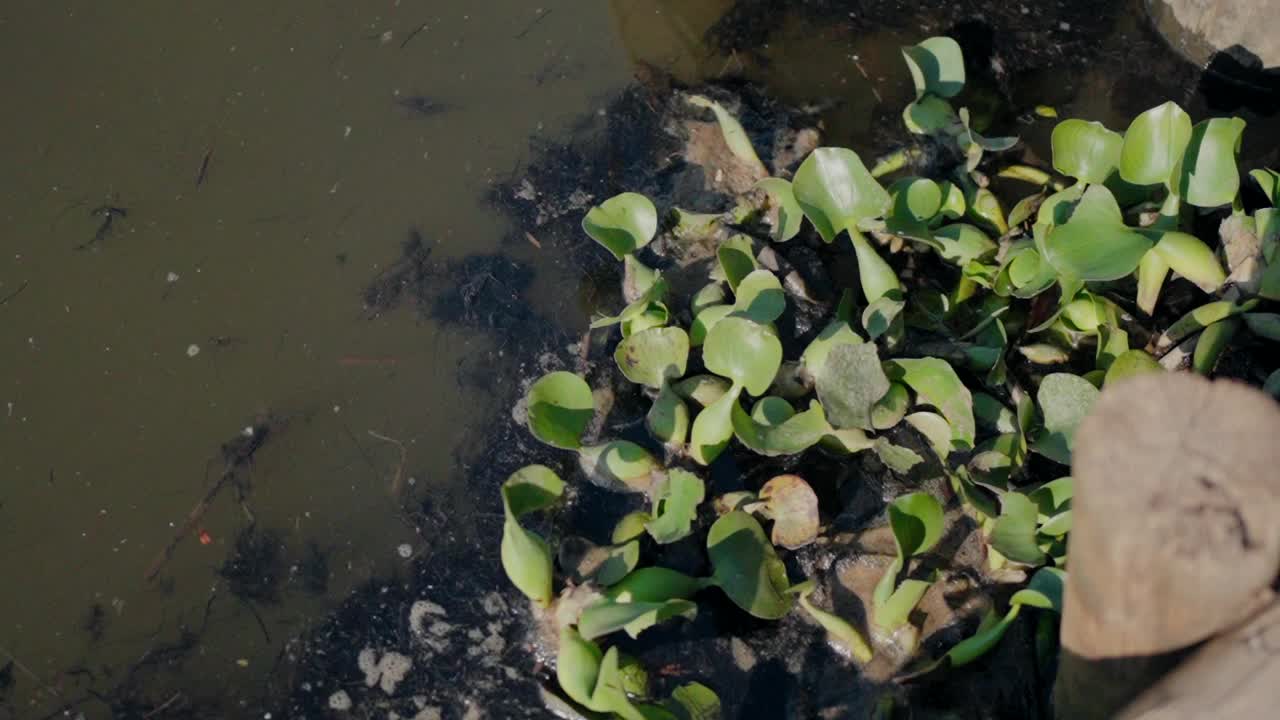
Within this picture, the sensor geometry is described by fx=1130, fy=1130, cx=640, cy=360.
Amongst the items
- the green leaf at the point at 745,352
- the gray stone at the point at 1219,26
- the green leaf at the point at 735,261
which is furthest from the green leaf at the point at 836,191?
the gray stone at the point at 1219,26

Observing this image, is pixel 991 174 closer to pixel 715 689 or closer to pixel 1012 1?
pixel 1012 1

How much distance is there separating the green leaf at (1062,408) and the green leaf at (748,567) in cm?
65

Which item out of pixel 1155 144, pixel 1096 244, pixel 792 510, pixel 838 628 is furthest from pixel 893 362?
pixel 1155 144

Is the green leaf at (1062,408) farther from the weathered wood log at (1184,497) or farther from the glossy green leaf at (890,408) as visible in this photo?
the weathered wood log at (1184,497)

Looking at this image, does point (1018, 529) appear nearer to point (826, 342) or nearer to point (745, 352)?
point (826, 342)

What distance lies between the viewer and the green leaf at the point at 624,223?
277cm

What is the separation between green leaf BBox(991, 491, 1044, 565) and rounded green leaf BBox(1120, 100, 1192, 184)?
933 mm

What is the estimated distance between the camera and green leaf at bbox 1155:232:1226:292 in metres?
2.62

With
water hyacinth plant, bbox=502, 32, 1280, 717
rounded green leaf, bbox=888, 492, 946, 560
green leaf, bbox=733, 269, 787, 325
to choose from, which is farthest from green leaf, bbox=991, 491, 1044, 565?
green leaf, bbox=733, 269, 787, 325

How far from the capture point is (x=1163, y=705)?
4.04ft

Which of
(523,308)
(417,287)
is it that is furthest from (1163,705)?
(417,287)

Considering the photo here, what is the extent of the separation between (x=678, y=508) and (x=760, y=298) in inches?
21.7

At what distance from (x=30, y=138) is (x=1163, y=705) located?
3.36 meters

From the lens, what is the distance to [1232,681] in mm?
1199
